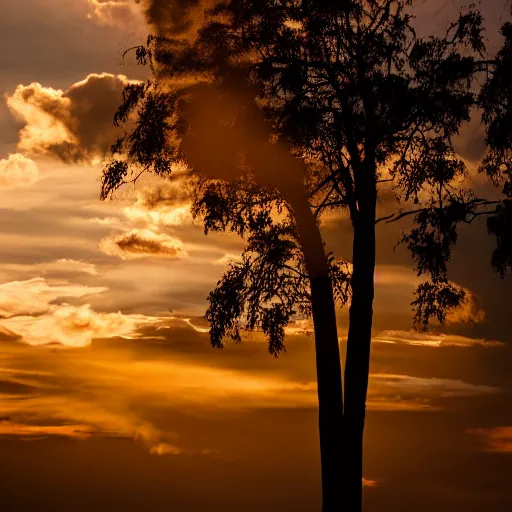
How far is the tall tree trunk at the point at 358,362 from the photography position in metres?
18.8

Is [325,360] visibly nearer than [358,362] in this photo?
No

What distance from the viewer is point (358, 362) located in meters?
19.0

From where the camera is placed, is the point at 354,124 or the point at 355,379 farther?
the point at 354,124

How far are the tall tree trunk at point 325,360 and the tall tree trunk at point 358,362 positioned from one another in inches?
8.8

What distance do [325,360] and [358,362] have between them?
0.75 metres

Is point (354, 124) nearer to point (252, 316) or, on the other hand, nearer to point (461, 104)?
point (461, 104)

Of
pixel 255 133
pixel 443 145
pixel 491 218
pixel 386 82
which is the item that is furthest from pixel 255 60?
pixel 491 218

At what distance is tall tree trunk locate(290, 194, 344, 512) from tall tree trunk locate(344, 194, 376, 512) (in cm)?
22

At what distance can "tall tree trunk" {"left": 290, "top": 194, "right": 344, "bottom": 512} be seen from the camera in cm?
1891

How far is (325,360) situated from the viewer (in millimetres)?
19375

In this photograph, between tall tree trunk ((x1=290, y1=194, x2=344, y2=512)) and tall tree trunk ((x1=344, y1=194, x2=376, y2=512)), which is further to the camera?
tall tree trunk ((x1=290, y1=194, x2=344, y2=512))

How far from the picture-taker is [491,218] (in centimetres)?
2116

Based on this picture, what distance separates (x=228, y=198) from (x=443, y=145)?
17.3 ft

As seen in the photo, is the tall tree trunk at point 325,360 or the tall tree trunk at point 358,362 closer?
the tall tree trunk at point 358,362
